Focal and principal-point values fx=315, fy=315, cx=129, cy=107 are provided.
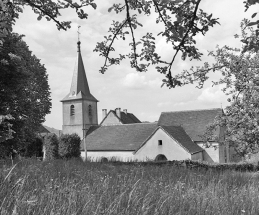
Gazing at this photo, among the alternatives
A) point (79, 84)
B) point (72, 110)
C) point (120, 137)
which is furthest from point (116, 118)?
point (120, 137)

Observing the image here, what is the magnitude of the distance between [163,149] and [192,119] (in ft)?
33.6

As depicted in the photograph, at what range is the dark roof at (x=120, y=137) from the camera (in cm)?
4024

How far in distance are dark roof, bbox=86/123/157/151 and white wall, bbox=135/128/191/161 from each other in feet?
10.4

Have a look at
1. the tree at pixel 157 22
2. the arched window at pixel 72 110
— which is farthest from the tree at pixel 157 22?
the arched window at pixel 72 110

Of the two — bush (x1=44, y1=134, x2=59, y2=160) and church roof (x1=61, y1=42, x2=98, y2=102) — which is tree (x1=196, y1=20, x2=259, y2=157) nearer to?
bush (x1=44, y1=134, x2=59, y2=160)

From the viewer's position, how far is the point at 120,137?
4222cm

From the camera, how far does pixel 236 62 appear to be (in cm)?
1459

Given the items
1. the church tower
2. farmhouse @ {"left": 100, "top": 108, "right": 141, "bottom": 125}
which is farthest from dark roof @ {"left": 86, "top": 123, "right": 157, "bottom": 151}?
the church tower

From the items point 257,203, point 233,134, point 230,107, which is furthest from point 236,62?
point 257,203

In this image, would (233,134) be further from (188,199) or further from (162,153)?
(162,153)

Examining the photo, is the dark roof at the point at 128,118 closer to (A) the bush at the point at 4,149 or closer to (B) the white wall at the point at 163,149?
(B) the white wall at the point at 163,149

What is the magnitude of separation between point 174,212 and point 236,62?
12.0 meters

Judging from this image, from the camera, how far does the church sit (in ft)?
115

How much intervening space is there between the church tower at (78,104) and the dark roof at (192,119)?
13899 millimetres
